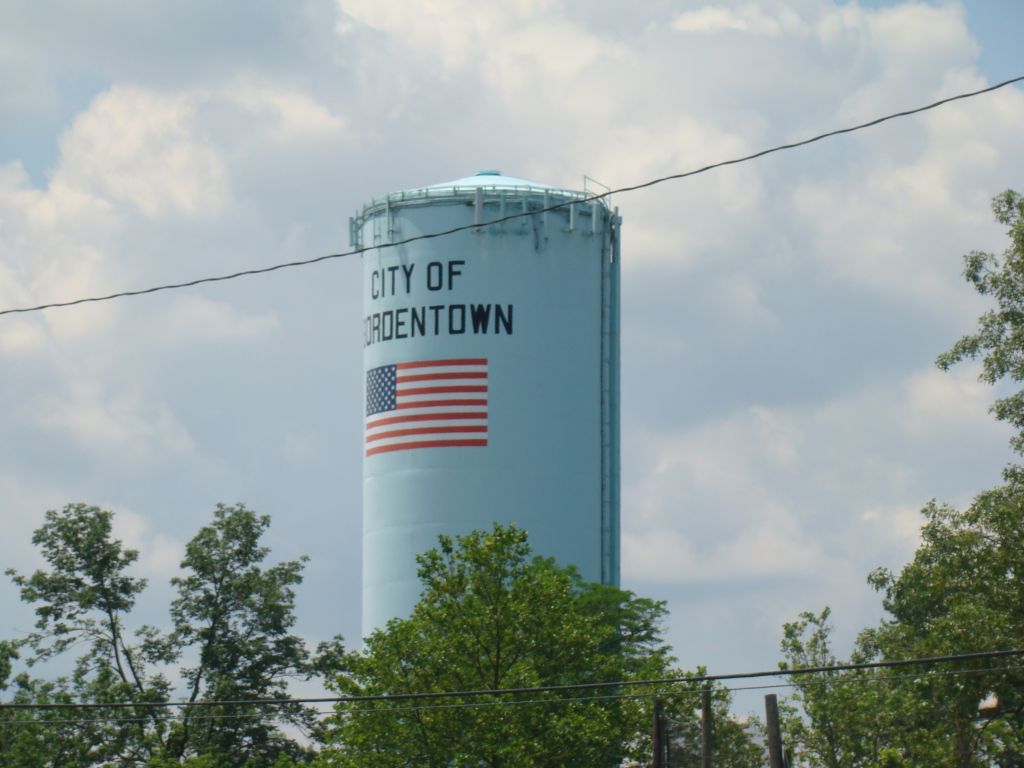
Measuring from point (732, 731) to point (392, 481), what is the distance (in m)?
15.7

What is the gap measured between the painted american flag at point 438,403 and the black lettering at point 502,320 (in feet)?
3.42

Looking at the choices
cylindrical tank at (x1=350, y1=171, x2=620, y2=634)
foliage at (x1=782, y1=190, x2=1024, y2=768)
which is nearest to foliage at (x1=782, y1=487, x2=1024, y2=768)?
foliage at (x1=782, y1=190, x2=1024, y2=768)

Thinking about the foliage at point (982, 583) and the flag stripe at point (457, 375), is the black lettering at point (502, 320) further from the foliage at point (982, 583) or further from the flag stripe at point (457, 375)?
the foliage at point (982, 583)

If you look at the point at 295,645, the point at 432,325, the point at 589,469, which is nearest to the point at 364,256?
the point at 432,325

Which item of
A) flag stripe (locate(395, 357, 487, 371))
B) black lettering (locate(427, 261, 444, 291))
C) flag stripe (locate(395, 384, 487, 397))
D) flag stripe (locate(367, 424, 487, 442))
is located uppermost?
black lettering (locate(427, 261, 444, 291))

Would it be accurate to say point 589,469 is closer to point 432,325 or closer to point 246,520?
point 432,325

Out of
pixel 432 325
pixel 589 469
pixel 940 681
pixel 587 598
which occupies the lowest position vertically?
pixel 940 681

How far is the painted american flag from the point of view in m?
55.5

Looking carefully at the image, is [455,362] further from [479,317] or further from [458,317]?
[479,317]

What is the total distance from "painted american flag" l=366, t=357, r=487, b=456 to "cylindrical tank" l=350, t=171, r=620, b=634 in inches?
1.5

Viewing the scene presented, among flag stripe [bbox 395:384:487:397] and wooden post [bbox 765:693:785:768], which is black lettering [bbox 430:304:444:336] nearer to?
flag stripe [bbox 395:384:487:397]

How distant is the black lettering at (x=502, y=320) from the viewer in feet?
184

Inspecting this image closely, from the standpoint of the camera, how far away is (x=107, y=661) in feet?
216

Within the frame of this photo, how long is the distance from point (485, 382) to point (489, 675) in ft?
29.2
